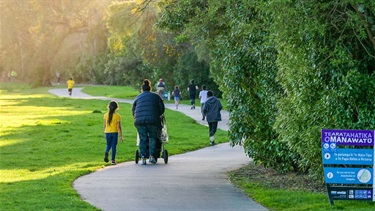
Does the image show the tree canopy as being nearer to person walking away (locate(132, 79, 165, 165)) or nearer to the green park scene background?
the green park scene background

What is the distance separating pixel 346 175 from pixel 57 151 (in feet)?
42.4

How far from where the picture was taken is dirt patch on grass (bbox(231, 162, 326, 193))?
50.9 ft

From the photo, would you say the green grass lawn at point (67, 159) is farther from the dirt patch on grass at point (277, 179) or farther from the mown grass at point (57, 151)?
the dirt patch on grass at point (277, 179)

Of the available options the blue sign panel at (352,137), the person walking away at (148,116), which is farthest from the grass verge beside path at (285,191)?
the person walking away at (148,116)

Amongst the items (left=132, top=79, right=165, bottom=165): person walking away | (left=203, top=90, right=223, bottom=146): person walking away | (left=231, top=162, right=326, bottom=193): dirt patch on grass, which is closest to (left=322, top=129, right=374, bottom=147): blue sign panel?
(left=231, top=162, right=326, bottom=193): dirt patch on grass

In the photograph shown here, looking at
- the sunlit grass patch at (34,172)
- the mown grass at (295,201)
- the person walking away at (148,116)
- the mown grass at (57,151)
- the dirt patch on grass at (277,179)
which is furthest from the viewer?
the person walking away at (148,116)

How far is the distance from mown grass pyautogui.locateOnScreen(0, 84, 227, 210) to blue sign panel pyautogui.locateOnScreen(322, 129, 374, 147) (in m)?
3.62

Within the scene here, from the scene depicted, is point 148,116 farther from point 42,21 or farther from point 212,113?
point 42,21

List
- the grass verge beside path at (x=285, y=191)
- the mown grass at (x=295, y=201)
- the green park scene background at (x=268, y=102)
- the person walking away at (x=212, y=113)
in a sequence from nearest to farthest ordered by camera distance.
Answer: the mown grass at (x=295, y=201), the grass verge beside path at (x=285, y=191), the green park scene background at (x=268, y=102), the person walking away at (x=212, y=113)

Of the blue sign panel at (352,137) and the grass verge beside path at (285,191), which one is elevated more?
the blue sign panel at (352,137)

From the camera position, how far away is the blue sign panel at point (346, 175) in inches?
501

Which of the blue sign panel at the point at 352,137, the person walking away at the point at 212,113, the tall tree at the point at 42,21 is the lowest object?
the person walking away at the point at 212,113

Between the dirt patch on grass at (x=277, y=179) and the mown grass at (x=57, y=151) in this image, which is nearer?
the mown grass at (x=57, y=151)

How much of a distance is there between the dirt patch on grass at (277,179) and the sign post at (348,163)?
2039 millimetres
